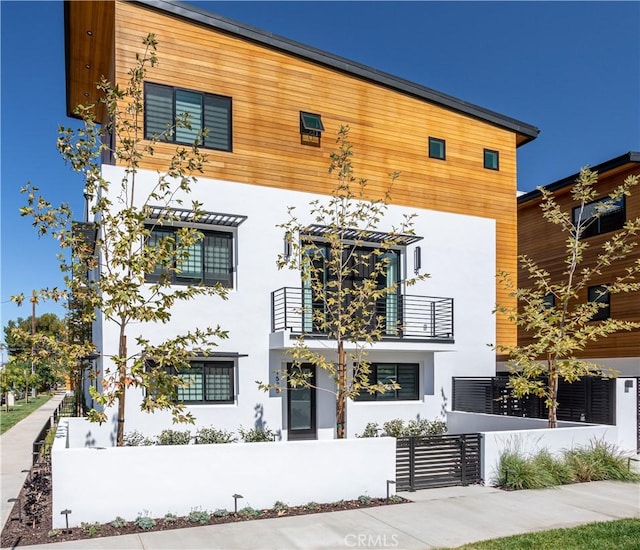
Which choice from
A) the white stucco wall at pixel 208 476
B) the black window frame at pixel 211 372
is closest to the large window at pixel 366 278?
the black window frame at pixel 211 372

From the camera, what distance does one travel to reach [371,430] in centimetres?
1462

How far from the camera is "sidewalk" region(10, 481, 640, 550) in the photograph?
24.7 feet

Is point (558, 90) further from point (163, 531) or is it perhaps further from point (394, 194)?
point (163, 531)

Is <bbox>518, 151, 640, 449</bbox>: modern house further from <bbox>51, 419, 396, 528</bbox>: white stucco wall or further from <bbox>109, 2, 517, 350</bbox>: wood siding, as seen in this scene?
<bbox>51, 419, 396, 528</bbox>: white stucco wall

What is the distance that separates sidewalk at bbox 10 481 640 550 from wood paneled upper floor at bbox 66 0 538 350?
26.4 ft

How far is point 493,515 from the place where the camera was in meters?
8.88

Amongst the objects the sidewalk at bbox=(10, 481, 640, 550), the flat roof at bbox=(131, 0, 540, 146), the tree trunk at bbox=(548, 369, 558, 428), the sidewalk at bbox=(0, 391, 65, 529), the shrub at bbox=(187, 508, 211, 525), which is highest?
the flat roof at bbox=(131, 0, 540, 146)

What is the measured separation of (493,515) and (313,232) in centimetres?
789

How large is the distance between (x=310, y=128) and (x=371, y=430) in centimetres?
755

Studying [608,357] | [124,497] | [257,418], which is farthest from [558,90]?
[124,497]

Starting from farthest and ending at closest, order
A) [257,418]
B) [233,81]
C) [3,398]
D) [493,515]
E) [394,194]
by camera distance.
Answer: [3,398] < [394,194] < [233,81] < [257,418] < [493,515]

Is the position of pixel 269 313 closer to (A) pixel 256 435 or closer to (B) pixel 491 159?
(A) pixel 256 435

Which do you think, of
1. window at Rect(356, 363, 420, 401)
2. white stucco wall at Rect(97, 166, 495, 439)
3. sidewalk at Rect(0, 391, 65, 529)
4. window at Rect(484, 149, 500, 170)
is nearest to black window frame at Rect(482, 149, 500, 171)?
window at Rect(484, 149, 500, 170)

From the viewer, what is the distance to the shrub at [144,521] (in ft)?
26.6
